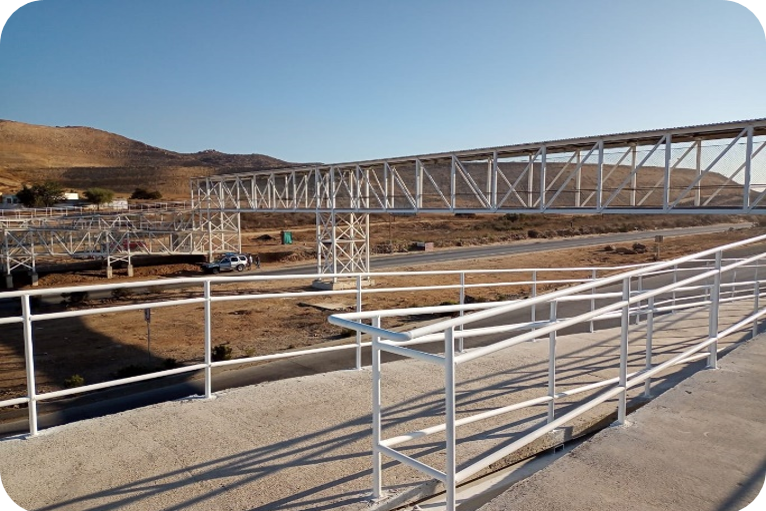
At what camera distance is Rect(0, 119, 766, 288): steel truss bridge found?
17.8 meters

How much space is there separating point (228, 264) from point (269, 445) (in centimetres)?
4184

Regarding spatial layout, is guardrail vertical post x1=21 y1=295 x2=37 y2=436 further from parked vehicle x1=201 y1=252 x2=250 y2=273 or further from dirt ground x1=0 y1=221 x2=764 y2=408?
parked vehicle x1=201 y1=252 x2=250 y2=273

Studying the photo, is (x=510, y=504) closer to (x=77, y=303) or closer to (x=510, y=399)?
(x=510, y=399)

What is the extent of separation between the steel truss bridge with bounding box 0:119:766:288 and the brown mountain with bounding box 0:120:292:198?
64.5 m

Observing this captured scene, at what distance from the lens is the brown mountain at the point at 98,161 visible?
4678 inches

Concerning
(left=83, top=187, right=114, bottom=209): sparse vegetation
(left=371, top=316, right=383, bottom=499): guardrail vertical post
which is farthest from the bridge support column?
(left=83, top=187, right=114, bottom=209): sparse vegetation

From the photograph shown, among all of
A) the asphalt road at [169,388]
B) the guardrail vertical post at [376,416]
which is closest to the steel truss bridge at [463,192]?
the asphalt road at [169,388]

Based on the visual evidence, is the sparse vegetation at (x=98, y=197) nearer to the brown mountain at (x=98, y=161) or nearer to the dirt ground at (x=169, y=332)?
the brown mountain at (x=98, y=161)

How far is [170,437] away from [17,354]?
749 inches

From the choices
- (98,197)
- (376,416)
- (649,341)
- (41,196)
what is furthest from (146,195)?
(376,416)

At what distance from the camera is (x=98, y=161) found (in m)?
158

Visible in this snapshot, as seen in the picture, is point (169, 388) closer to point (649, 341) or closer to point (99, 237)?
point (649, 341)

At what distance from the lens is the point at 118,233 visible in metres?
45.5

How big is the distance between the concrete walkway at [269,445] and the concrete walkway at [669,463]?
19cm
